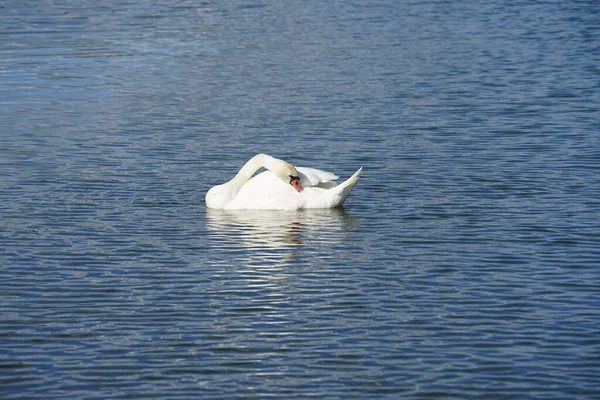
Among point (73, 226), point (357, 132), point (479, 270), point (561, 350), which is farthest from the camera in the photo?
point (357, 132)

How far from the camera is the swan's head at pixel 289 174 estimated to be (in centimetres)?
1886

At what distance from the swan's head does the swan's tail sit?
591 millimetres

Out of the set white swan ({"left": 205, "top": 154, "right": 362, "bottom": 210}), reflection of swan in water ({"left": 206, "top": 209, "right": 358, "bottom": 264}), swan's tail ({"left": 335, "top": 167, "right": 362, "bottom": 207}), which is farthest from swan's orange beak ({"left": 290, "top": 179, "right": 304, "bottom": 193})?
swan's tail ({"left": 335, "top": 167, "right": 362, "bottom": 207})

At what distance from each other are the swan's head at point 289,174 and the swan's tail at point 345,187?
23.3 inches

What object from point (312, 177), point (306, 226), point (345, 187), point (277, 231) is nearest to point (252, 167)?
point (312, 177)

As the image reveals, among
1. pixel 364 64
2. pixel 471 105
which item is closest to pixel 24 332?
pixel 471 105

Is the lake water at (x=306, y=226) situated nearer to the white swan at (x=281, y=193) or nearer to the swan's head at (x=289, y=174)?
the white swan at (x=281, y=193)

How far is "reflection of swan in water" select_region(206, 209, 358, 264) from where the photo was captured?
53.8 ft

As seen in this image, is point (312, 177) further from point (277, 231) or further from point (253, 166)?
point (277, 231)

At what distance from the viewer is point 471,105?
1061 inches

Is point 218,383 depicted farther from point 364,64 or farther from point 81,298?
point 364,64

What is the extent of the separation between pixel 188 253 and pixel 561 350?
18.2ft

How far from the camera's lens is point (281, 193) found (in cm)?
1898

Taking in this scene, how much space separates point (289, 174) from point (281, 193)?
12.6 inches
